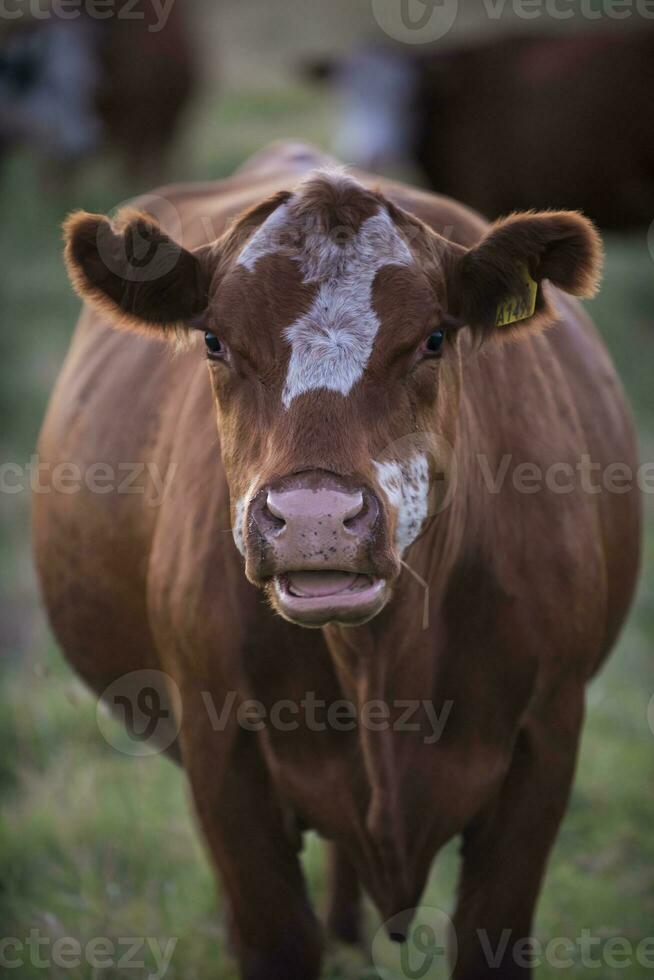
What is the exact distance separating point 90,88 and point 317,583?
14278 millimetres

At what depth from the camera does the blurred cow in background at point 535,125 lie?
11312mm

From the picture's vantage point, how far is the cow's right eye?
291cm

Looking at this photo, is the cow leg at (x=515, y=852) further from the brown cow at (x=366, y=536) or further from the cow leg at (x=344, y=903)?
the cow leg at (x=344, y=903)

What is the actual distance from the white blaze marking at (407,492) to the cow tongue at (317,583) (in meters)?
0.22

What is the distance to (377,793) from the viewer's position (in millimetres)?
3279

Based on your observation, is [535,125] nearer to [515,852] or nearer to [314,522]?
[515,852]

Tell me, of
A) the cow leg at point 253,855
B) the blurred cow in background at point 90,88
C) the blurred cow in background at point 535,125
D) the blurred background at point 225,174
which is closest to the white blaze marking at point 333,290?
the cow leg at point 253,855

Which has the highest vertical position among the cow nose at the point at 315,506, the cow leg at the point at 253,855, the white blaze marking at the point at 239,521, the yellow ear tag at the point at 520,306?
the yellow ear tag at the point at 520,306

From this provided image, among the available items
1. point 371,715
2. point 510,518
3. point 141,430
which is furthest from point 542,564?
point 141,430

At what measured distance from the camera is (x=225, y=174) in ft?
49.6

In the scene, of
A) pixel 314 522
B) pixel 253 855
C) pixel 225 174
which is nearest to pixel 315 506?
pixel 314 522

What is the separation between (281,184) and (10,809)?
2424 mm

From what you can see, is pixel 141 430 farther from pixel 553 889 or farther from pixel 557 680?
pixel 553 889

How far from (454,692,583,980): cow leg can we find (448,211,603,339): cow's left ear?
1016 millimetres
